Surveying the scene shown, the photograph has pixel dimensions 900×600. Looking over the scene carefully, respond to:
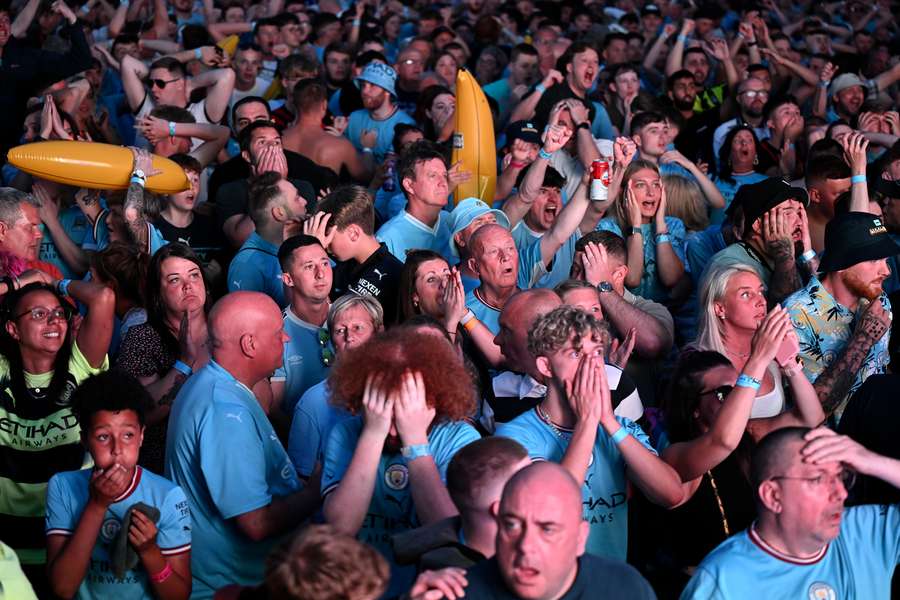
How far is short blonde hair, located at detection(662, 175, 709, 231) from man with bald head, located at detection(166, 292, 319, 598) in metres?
3.66

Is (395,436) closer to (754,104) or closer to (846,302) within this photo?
(846,302)

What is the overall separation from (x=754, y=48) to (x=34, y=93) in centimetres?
646

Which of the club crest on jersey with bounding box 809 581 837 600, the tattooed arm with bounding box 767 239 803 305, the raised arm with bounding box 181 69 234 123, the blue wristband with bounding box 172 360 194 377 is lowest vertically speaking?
the raised arm with bounding box 181 69 234 123

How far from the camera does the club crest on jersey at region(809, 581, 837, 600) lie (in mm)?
3535

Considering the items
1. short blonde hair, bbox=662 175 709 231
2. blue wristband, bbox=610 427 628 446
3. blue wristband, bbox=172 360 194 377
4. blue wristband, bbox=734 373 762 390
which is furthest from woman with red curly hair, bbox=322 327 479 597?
short blonde hair, bbox=662 175 709 231

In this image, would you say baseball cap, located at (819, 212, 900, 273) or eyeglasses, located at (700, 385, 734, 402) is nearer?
eyeglasses, located at (700, 385, 734, 402)

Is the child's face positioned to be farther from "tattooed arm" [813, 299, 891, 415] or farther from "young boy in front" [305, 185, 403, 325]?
"tattooed arm" [813, 299, 891, 415]

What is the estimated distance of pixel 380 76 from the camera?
29.0ft

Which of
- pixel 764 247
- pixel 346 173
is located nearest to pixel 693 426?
pixel 764 247

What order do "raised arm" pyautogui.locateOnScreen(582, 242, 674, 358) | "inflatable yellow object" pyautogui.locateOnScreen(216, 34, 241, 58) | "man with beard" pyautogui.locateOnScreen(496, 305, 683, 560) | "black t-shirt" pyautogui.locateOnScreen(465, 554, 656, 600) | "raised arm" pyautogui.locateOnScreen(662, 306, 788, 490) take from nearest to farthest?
1. "black t-shirt" pyautogui.locateOnScreen(465, 554, 656, 600)
2. "man with beard" pyautogui.locateOnScreen(496, 305, 683, 560)
3. "raised arm" pyautogui.locateOnScreen(662, 306, 788, 490)
4. "raised arm" pyautogui.locateOnScreen(582, 242, 674, 358)
5. "inflatable yellow object" pyautogui.locateOnScreen(216, 34, 241, 58)

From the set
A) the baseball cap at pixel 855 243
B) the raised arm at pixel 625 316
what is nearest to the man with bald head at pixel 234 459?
the raised arm at pixel 625 316

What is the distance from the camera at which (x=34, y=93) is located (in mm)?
8844

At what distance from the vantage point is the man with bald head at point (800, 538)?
11.5 feet

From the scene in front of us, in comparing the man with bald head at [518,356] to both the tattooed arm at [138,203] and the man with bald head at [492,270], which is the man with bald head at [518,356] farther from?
the tattooed arm at [138,203]
